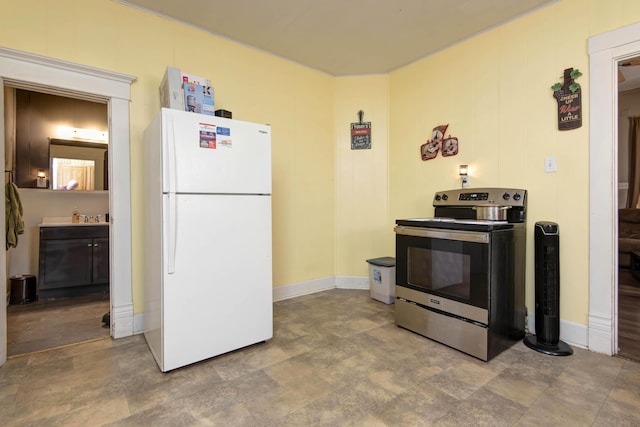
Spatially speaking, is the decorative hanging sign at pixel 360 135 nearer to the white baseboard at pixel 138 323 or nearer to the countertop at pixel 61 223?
the white baseboard at pixel 138 323

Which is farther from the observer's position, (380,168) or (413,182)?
(380,168)

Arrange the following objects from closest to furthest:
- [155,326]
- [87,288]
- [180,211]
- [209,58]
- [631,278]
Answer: [180,211] → [155,326] → [209,58] → [87,288] → [631,278]

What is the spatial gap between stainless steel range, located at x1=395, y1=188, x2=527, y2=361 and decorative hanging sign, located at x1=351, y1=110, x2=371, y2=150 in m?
1.45

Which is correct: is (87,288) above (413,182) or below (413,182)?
below

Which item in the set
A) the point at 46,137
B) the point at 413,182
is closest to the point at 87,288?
the point at 46,137

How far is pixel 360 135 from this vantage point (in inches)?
152

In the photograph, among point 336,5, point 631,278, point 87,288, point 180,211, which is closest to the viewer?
point 180,211

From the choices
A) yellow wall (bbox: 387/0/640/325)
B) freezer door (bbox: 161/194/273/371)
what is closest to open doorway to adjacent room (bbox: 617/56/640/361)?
yellow wall (bbox: 387/0/640/325)

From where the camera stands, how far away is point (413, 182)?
3.51 m

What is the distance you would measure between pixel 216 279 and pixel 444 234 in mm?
1685

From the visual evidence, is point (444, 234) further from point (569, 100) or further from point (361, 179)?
point (361, 179)

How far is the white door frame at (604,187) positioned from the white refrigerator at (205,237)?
2.34 meters

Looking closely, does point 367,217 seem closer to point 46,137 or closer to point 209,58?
point 209,58

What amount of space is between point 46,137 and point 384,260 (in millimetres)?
4430
